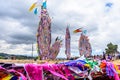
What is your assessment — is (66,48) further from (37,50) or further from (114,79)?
→ (114,79)

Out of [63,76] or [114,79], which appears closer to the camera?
[63,76]

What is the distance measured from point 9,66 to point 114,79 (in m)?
2.71

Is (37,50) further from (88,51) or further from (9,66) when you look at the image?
(9,66)

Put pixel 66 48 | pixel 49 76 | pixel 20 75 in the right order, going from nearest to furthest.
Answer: pixel 20 75
pixel 49 76
pixel 66 48

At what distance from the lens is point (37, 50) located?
1240 inches

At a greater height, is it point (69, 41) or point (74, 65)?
point (69, 41)

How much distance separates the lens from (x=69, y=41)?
41.5 metres

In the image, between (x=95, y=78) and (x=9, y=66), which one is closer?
(x=9, y=66)

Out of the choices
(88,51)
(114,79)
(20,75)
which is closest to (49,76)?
(20,75)

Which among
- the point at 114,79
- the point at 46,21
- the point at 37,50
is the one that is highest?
the point at 46,21

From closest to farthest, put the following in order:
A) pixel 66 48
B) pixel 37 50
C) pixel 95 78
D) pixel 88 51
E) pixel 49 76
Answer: pixel 49 76 < pixel 95 78 < pixel 37 50 < pixel 66 48 < pixel 88 51

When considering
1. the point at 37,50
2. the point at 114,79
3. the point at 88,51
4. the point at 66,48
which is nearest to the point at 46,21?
the point at 37,50

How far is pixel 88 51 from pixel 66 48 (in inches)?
166

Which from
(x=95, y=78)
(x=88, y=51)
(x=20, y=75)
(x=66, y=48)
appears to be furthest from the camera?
(x=88, y=51)
